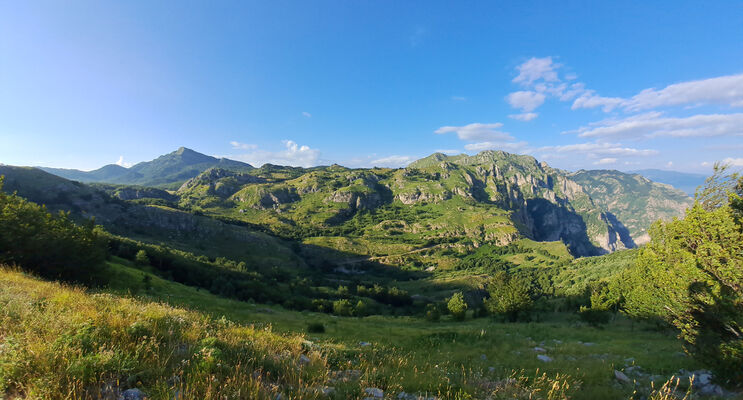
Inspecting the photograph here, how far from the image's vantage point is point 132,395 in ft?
→ 15.4

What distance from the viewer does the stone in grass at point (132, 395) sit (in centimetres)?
464

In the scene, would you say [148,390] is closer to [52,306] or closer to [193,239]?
[52,306]

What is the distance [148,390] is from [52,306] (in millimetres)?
6015

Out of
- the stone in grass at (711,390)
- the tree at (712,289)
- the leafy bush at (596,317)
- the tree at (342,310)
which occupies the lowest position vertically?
the tree at (342,310)

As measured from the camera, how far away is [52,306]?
7.83 meters

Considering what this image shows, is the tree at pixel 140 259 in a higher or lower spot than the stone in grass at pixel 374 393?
lower

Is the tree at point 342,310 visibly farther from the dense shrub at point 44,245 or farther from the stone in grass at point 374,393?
the stone in grass at point 374,393

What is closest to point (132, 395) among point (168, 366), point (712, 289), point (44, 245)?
point (168, 366)

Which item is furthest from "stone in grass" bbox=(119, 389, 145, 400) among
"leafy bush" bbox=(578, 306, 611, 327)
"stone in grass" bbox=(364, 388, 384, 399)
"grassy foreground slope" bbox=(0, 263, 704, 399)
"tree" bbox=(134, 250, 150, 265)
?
"tree" bbox=(134, 250, 150, 265)

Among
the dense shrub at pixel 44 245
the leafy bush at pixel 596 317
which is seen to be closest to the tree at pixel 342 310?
the dense shrub at pixel 44 245

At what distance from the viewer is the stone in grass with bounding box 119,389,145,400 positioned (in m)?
4.64

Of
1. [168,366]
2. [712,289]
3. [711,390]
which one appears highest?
[168,366]

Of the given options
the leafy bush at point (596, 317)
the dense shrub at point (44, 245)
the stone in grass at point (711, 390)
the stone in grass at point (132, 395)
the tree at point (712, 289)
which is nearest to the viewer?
the stone in grass at point (132, 395)

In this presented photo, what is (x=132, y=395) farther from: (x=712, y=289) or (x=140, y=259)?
(x=140, y=259)
